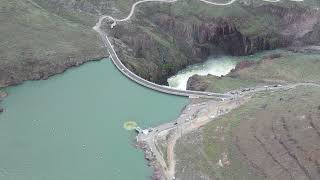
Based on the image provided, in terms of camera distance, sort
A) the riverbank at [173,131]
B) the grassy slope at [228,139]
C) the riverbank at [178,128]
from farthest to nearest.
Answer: the riverbank at [178,128] < the riverbank at [173,131] < the grassy slope at [228,139]

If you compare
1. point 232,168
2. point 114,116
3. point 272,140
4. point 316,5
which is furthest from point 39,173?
point 316,5

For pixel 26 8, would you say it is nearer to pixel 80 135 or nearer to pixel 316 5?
pixel 80 135

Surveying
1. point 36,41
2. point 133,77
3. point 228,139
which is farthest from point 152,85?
point 36,41

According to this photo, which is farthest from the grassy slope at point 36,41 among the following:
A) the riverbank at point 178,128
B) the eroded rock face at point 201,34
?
the riverbank at point 178,128

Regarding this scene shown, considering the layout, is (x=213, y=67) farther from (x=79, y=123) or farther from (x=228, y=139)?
(x=228, y=139)

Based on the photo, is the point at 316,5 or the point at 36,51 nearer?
the point at 36,51

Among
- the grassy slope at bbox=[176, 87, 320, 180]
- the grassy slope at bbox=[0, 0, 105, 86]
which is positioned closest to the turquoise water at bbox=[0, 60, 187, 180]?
the grassy slope at bbox=[0, 0, 105, 86]

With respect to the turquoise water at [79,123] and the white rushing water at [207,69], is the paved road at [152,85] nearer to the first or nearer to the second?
the turquoise water at [79,123]
